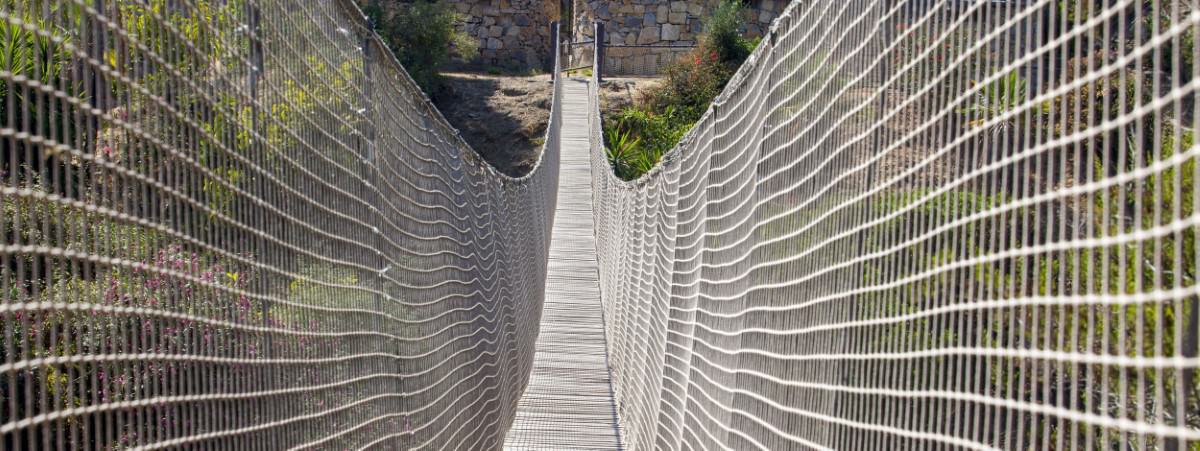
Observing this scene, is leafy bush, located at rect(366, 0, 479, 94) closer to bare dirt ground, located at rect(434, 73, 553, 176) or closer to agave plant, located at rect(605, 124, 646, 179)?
bare dirt ground, located at rect(434, 73, 553, 176)

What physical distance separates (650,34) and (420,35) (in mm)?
4018

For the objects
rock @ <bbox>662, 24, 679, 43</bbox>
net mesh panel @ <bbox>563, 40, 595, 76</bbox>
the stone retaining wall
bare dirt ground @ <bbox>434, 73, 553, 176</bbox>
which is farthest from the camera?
net mesh panel @ <bbox>563, 40, 595, 76</bbox>

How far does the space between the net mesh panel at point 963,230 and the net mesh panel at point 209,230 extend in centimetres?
73

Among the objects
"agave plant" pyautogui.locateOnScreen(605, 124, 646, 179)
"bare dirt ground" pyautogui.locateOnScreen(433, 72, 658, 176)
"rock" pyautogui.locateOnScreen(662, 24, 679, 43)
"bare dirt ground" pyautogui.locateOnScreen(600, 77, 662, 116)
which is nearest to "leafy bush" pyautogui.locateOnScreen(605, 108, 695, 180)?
"agave plant" pyautogui.locateOnScreen(605, 124, 646, 179)

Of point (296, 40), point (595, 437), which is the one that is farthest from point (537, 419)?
point (296, 40)

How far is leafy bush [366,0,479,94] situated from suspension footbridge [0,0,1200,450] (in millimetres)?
12596

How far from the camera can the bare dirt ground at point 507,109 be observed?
44.0ft

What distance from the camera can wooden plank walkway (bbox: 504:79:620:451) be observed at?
4.42 metres

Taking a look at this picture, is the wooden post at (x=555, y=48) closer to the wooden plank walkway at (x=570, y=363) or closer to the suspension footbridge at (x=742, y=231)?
the wooden plank walkway at (x=570, y=363)

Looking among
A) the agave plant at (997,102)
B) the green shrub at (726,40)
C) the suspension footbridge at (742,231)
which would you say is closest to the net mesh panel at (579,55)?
the green shrub at (726,40)

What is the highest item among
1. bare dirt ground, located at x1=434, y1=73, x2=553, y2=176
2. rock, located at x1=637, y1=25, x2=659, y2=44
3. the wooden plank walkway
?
rock, located at x1=637, y1=25, x2=659, y2=44

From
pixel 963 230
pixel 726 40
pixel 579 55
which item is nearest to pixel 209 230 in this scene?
pixel 963 230

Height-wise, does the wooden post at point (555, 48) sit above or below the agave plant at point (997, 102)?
above

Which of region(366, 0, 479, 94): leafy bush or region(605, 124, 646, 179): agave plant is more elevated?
region(366, 0, 479, 94): leafy bush
